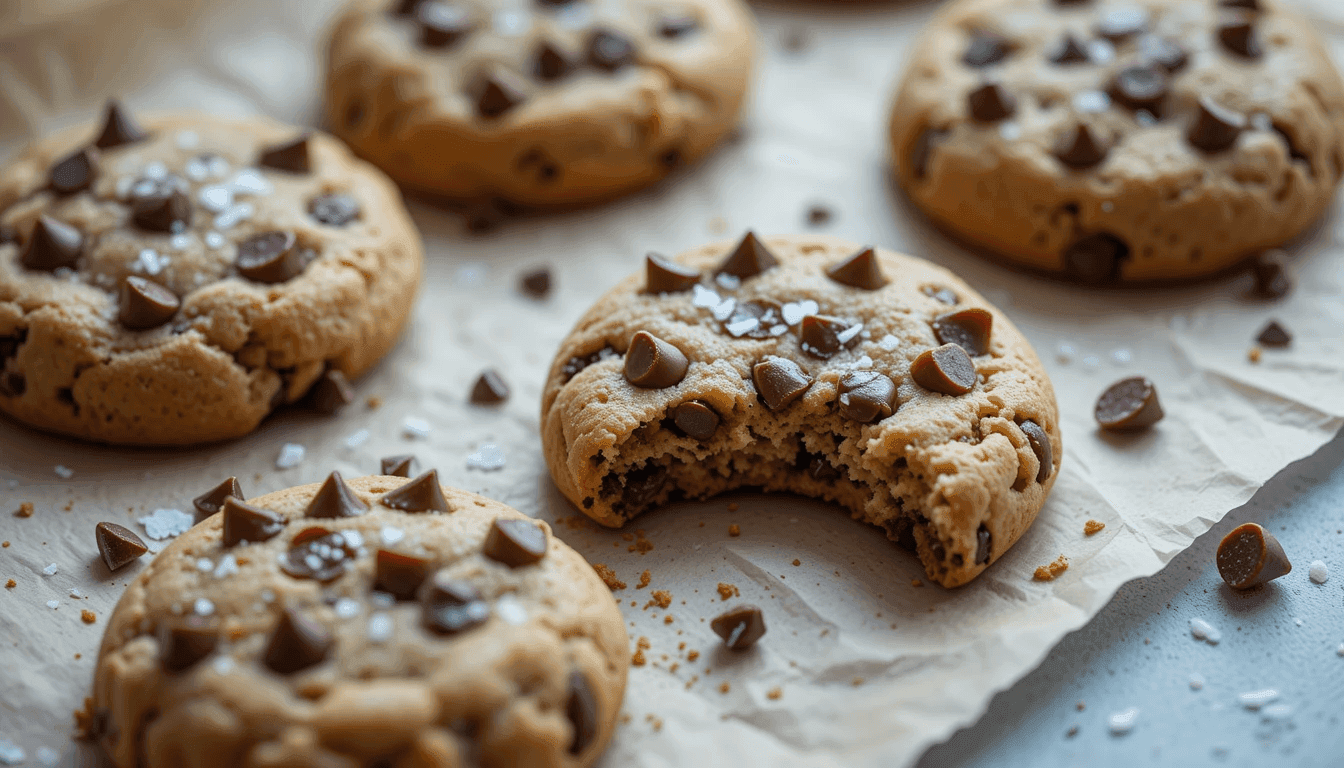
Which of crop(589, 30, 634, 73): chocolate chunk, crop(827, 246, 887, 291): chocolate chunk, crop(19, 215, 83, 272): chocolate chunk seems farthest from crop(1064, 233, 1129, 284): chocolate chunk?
crop(19, 215, 83, 272): chocolate chunk

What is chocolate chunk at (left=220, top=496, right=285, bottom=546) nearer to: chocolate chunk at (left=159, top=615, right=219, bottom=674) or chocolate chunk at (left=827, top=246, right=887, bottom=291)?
chocolate chunk at (left=159, top=615, right=219, bottom=674)

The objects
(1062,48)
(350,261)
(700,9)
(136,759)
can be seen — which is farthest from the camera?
(700,9)

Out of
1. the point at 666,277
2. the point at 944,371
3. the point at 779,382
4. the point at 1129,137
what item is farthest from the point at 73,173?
the point at 1129,137

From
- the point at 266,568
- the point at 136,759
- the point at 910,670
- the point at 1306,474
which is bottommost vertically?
the point at 1306,474

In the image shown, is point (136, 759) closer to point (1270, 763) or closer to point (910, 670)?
point (910, 670)

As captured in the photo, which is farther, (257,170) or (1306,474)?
(257,170)

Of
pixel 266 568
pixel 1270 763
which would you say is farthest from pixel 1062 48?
pixel 266 568

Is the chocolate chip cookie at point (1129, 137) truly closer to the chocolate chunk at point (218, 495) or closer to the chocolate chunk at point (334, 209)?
the chocolate chunk at point (334, 209)

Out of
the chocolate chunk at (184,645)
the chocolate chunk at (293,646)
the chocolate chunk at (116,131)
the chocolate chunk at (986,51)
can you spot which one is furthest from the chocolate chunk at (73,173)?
the chocolate chunk at (986,51)
